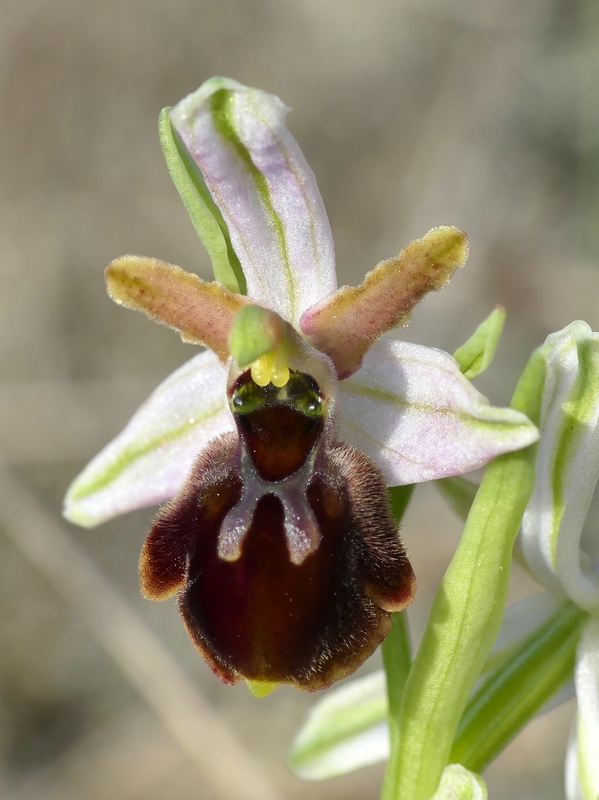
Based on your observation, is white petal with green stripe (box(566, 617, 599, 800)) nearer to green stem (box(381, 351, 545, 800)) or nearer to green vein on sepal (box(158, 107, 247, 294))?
green stem (box(381, 351, 545, 800))

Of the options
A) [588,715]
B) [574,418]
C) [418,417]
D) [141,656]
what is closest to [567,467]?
[574,418]

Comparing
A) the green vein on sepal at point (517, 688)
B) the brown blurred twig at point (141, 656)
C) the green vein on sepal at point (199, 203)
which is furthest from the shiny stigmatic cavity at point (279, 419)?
the brown blurred twig at point (141, 656)

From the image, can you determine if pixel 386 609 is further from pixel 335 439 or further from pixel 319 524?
pixel 335 439

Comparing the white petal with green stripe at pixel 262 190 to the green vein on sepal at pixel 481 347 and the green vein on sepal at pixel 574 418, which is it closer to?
the green vein on sepal at pixel 481 347

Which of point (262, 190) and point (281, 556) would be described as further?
point (262, 190)

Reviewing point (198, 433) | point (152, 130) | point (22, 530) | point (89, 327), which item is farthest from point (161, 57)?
point (198, 433)

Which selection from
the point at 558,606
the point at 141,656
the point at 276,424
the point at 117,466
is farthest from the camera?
the point at 141,656

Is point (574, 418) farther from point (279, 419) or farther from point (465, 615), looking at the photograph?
point (279, 419)
